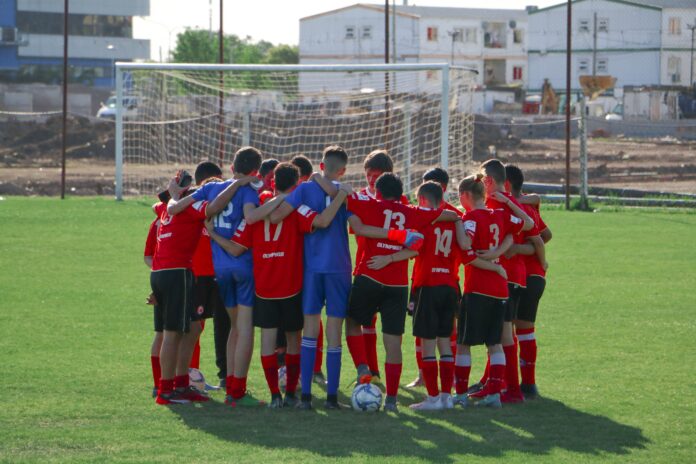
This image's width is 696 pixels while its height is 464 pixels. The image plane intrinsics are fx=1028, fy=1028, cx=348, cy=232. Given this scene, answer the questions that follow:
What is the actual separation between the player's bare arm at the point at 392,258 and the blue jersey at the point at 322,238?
23cm

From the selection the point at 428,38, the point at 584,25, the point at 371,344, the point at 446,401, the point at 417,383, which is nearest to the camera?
the point at 446,401

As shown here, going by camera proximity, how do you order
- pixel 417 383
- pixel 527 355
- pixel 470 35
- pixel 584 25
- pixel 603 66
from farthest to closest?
pixel 470 35 < pixel 584 25 < pixel 603 66 < pixel 417 383 < pixel 527 355

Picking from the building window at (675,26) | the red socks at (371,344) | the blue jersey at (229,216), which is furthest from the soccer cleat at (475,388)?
the building window at (675,26)

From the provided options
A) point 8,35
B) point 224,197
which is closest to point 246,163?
point 224,197

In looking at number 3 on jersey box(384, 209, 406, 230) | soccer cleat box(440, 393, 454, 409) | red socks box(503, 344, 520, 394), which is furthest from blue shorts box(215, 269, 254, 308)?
red socks box(503, 344, 520, 394)

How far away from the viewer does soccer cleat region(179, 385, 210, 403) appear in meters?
7.44

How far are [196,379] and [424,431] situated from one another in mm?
2047

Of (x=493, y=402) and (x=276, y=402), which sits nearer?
(x=276, y=402)

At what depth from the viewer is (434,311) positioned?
23.7 feet

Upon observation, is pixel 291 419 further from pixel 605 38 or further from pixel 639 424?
pixel 605 38

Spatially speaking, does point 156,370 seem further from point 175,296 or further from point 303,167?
point 303,167

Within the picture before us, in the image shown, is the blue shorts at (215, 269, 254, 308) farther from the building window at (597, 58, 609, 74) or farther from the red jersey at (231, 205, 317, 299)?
the building window at (597, 58, 609, 74)

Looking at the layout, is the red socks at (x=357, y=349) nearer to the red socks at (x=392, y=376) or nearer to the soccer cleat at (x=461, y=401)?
the red socks at (x=392, y=376)

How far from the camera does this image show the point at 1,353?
8.77 meters
